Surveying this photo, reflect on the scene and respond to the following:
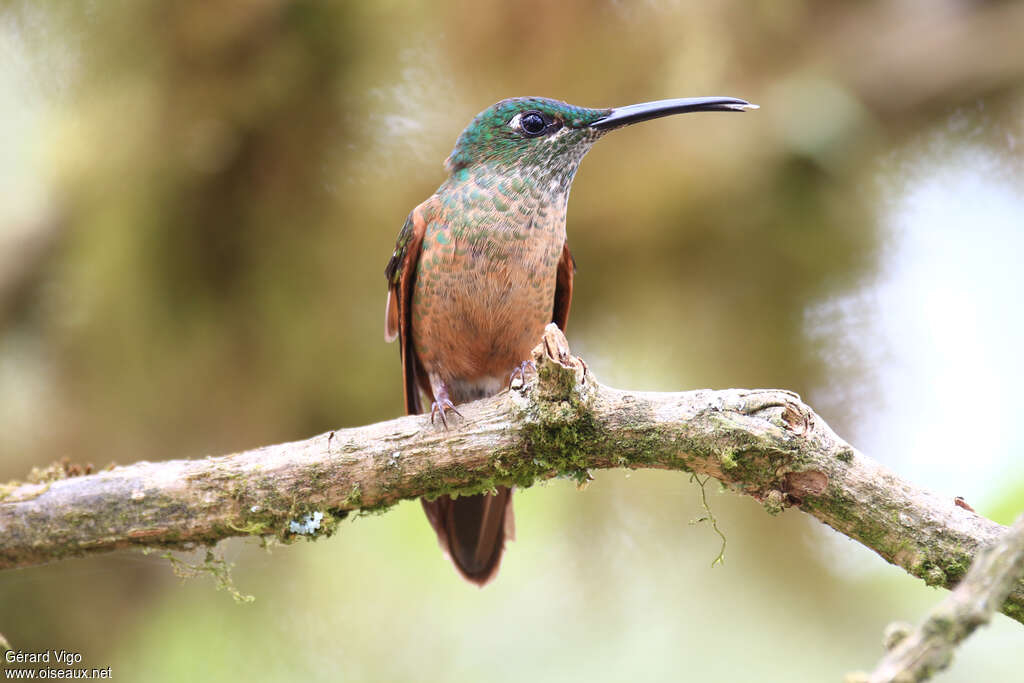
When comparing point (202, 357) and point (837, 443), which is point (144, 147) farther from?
point (837, 443)

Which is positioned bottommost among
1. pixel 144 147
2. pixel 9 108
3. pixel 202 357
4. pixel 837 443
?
pixel 837 443

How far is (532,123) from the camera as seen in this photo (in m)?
3.96

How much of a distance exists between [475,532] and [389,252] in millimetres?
2053

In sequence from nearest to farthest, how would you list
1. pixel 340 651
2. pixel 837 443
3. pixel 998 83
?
pixel 837 443 < pixel 998 83 < pixel 340 651

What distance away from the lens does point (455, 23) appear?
518cm

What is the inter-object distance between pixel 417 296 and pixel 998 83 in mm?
3450

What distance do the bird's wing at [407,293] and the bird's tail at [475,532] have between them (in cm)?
58

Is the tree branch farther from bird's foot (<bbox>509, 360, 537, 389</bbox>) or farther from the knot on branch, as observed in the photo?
bird's foot (<bbox>509, 360, 537, 389</bbox>)

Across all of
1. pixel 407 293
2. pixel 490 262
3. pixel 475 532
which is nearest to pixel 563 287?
pixel 490 262

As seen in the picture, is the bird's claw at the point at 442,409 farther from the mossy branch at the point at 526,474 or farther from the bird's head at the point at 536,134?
the bird's head at the point at 536,134

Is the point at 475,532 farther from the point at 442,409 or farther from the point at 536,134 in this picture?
the point at 536,134

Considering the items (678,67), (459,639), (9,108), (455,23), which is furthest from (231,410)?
(678,67)

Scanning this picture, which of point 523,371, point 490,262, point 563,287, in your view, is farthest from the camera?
point 563,287

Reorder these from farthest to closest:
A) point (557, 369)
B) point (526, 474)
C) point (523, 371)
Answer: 1. point (523, 371)
2. point (526, 474)
3. point (557, 369)
